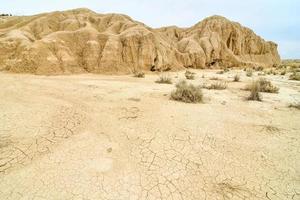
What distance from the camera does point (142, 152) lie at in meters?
3.88

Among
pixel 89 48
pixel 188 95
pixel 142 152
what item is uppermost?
pixel 89 48

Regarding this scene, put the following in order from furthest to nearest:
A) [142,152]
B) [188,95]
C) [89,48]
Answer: [89,48], [188,95], [142,152]

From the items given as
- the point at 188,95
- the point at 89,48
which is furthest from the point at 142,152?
the point at 89,48

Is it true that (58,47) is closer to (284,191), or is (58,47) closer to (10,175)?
→ (10,175)

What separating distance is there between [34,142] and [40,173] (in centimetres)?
92

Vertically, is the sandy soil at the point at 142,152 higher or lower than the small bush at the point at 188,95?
lower

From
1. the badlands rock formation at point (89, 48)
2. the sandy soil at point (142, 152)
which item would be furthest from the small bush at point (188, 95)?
the badlands rock formation at point (89, 48)

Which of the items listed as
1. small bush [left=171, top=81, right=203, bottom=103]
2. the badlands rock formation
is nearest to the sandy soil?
small bush [left=171, top=81, right=203, bottom=103]

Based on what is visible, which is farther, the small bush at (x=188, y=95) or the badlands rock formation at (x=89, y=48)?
the badlands rock formation at (x=89, y=48)

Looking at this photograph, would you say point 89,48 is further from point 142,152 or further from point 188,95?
point 142,152

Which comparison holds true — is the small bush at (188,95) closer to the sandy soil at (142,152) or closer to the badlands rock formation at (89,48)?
the sandy soil at (142,152)

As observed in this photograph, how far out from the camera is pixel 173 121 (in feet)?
17.0

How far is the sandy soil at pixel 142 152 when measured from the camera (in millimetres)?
3059

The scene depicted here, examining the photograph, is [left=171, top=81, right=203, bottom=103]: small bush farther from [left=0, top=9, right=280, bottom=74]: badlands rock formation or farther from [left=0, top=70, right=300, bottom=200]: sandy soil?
[left=0, top=9, right=280, bottom=74]: badlands rock formation
